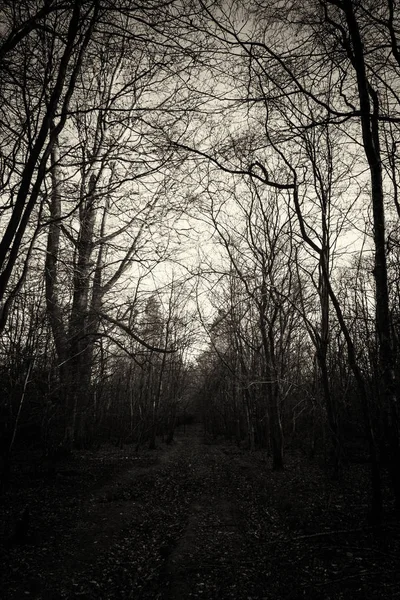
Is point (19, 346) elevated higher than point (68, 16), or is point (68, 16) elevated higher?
point (68, 16)

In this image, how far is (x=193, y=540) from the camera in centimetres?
588

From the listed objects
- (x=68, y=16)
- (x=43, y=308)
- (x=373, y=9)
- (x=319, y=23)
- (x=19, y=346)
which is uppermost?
(x=373, y=9)

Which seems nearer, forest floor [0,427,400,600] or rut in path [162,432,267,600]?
forest floor [0,427,400,600]

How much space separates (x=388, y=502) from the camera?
23.6 feet

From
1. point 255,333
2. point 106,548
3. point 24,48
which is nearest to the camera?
point 24,48

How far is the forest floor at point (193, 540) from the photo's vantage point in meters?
4.15

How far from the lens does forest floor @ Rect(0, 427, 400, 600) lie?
4.15m

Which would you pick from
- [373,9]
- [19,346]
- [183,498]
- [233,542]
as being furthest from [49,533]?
[373,9]

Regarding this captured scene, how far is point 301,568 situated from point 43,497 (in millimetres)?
6494

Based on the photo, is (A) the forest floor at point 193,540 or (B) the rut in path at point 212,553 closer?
(A) the forest floor at point 193,540

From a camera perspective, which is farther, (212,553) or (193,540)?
(193,540)

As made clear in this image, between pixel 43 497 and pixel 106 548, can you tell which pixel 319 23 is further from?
pixel 43 497

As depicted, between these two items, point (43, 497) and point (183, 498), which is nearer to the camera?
point (43, 497)

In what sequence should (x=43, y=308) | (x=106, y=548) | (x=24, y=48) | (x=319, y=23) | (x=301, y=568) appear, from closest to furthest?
(x=24, y=48) → (x=319, y=23) → (x=301, y=568) → (x=106, y=548) → (x=43, y=308)
